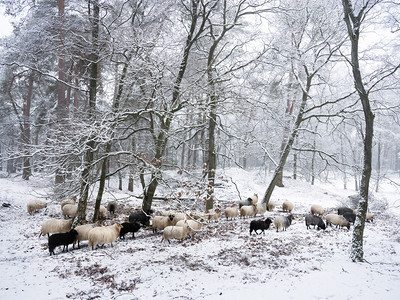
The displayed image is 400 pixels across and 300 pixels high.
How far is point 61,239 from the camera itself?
25.4 feet

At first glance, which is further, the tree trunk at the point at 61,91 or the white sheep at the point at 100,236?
the white sheep at the point at 100,236

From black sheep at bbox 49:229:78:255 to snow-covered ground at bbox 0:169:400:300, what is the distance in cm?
32

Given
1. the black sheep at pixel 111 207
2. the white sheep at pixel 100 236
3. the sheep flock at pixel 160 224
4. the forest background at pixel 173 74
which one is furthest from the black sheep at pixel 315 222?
the black sheep at pixel 111 207

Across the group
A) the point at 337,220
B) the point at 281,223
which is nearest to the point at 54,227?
the point at 281,223

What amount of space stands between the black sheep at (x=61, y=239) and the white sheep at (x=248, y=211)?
8.13 m

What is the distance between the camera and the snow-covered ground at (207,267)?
5527 mm

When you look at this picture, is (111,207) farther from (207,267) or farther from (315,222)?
(315,222)

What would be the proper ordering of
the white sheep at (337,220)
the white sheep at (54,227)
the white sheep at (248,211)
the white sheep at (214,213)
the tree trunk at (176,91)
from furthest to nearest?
the white sheep at (248,211), the white sheep at (337,220), the white sheep at (54,227), the tree trunk at (176,91), the white sheep at (214,213)

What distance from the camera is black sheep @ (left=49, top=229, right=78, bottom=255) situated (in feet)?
24.6

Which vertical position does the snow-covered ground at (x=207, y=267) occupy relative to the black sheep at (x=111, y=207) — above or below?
below

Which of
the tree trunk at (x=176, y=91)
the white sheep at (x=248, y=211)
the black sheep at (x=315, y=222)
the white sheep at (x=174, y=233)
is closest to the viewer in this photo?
the tree trunk at (x=176, y=91)

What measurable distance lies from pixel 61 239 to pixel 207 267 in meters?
4.76

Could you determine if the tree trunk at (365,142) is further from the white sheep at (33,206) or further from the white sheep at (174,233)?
the white sheep at (33,206)

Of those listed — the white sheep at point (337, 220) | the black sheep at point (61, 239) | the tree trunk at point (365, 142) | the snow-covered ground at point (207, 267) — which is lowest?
the snow-covered ground at point (207, 267)
